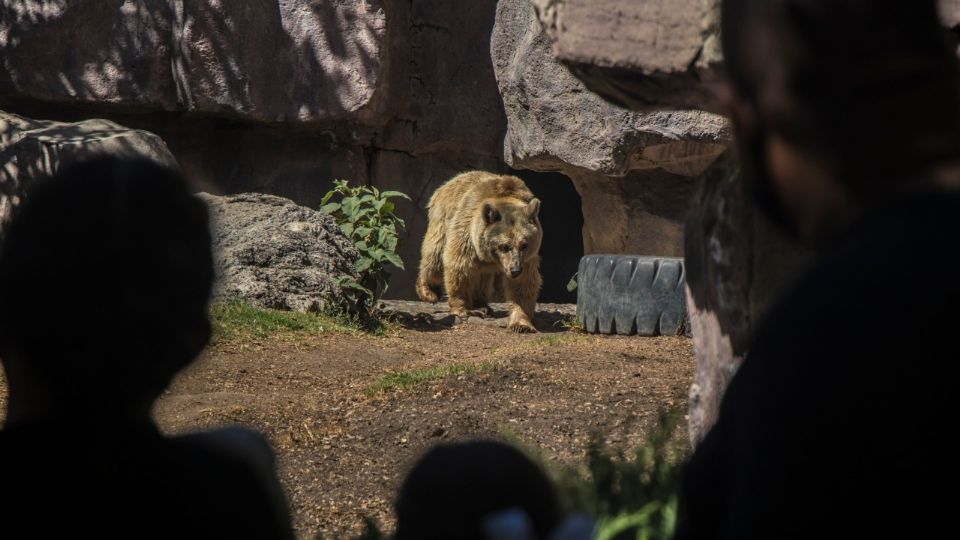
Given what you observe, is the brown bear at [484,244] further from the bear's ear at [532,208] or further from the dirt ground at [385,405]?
the dirt ground at [385,405]

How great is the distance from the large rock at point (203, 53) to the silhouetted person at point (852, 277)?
10.3 meters

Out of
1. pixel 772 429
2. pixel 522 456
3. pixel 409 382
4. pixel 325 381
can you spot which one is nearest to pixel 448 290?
pixel 325 381

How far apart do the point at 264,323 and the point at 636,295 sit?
9.21 feet

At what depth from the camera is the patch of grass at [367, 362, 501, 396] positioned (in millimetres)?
6078

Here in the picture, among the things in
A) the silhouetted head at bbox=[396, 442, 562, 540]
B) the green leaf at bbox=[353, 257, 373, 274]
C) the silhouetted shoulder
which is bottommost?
the green leaf at bbox=[353, 257, 373, 274]

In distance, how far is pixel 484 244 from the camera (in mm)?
11055

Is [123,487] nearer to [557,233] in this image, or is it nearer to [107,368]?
[107,368]

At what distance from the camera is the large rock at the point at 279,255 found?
30.1 feet

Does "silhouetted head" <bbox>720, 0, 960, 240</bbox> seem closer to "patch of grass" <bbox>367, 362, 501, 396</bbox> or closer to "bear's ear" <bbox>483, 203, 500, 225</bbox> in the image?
"patch of grass" <bbox>367, 362, 501, 396</bbox>

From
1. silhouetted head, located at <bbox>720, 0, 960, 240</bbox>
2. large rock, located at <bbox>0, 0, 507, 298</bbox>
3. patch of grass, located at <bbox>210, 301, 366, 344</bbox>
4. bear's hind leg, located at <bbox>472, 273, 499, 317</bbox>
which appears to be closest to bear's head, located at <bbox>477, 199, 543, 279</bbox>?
bear's hind leg, located at <bbox>472, 273, 499, 317</bbox>

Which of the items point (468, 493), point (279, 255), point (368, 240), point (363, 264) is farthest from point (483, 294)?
point (468, 493)

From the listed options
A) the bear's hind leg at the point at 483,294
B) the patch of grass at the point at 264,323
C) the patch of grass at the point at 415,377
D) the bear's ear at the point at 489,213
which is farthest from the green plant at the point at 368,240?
the patch of grass at the point at 415,377

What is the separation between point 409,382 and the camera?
612 centimetres

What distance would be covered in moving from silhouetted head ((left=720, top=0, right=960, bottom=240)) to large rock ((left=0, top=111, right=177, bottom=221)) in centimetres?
694
